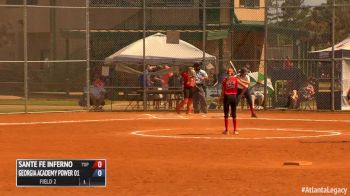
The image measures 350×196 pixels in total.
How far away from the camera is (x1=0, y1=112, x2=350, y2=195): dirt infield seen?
13.4 meters

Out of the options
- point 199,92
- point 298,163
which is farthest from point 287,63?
point 298,163

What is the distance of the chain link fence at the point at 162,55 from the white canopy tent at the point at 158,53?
0.13 feet

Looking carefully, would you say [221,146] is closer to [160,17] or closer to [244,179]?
[244,179]

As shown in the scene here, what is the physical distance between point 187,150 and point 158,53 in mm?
15035

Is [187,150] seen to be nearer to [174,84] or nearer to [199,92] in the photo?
[199,92]

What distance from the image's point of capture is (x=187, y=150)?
18750 millimetres

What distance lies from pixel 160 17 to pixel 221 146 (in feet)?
53.7

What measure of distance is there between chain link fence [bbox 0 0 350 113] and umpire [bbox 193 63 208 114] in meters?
1.47

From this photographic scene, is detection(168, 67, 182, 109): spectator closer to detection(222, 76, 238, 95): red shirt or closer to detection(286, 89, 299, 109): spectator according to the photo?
detection(286, 89, 299, 109): spectator
